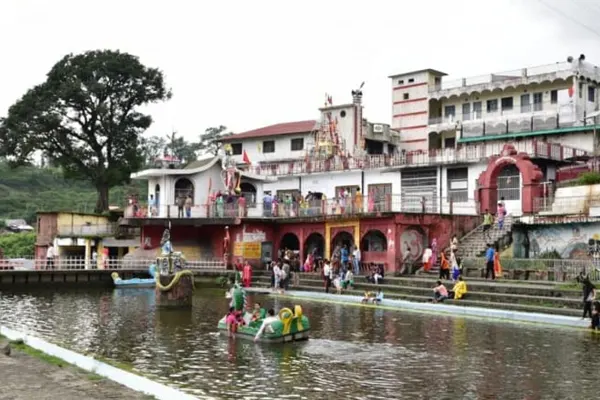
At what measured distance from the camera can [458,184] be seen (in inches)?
1751

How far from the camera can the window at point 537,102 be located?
52375 mm

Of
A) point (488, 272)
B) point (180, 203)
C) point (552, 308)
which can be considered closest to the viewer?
point (552, 308)

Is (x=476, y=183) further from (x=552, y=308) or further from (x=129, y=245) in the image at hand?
(x=129, y=245)

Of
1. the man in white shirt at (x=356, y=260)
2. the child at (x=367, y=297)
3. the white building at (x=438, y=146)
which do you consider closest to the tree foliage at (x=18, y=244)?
the white building at (x=438, y=146)

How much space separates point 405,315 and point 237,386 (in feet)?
44.5

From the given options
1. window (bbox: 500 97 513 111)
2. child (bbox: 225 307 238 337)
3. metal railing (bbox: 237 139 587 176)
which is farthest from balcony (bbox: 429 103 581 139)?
child (bbox: 225 307 238 337)

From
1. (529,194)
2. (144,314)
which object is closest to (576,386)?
(144,314)

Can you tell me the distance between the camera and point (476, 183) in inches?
1687

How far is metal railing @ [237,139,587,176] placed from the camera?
41438 millimetres

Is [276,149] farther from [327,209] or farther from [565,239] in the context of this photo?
[565,239]

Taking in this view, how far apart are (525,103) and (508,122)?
2.05 metres

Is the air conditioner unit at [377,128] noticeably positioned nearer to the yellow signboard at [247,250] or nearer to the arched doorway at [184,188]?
the arched doorway at [184,188]

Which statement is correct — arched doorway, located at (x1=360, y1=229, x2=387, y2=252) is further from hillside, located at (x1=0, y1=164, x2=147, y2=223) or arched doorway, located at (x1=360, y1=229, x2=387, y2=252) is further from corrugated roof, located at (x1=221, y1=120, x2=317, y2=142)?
hillside, located at (x1=0, y1=164, x2=147, y2=223)

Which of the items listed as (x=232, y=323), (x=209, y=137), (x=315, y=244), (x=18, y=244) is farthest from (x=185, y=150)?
(x=232, y=323)
